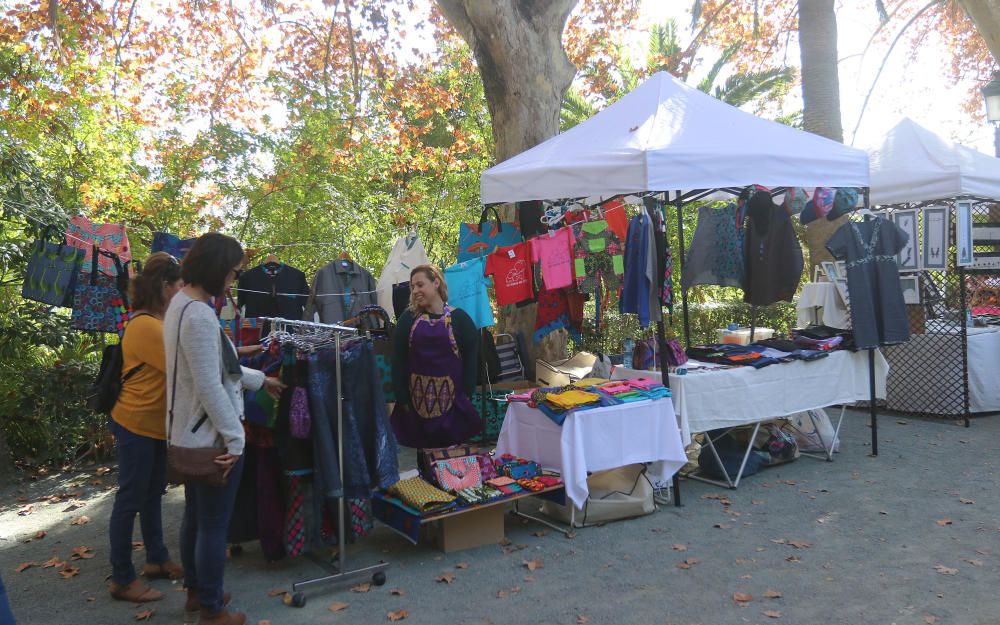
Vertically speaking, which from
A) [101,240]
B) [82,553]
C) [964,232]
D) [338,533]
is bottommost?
[82,553]

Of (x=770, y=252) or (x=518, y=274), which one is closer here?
(x=518, y=274)

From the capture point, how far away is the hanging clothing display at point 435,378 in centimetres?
461

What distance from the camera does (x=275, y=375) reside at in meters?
3.88

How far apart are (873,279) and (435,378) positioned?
3863 millimetres

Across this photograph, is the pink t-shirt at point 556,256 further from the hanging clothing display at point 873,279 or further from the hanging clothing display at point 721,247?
the hanging clothing display at point 873,279

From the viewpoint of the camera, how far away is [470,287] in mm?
5945

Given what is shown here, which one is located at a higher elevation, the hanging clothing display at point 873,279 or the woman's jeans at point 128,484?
the hanging clothing display at point 873,279

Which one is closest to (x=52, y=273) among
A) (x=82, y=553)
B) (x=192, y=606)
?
(x=82, y=553)

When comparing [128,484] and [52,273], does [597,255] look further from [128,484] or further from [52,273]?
[52,273]

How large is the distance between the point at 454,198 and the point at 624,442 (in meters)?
7.59

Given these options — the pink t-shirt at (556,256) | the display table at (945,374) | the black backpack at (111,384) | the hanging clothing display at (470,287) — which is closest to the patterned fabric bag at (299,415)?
the black backpack at (111,384)

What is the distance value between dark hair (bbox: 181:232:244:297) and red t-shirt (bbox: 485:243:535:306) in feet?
10.2

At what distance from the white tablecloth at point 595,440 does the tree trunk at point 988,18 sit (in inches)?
297

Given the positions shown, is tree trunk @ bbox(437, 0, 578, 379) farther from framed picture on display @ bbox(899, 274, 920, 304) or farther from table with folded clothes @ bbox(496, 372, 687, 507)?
framed picture on display @ bbox(899, 274, 920, 304)
